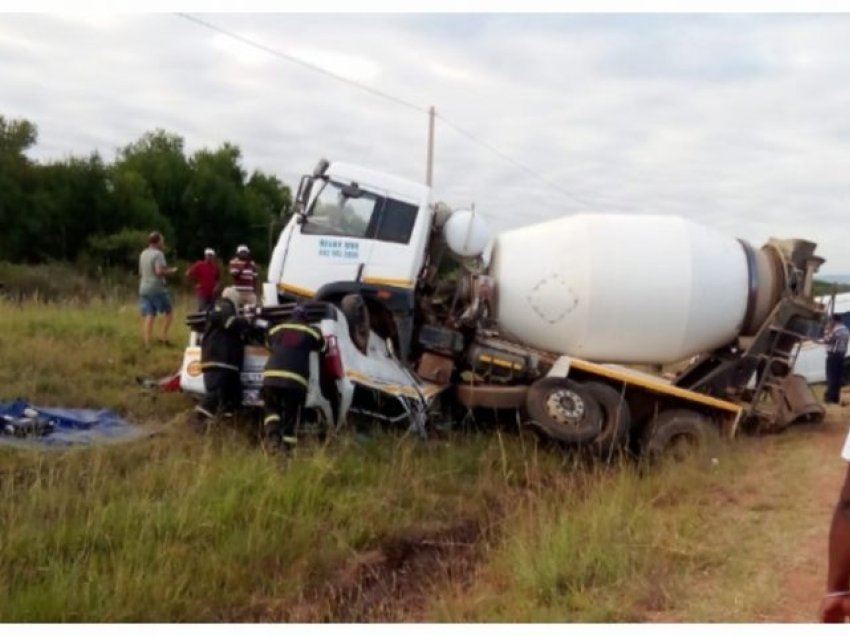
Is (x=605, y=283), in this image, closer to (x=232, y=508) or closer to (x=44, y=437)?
(x=232, y=508)

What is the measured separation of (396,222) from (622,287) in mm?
2326

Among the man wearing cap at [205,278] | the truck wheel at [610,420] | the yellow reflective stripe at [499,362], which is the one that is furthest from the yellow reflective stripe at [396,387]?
the man wearing cap at [205,278]

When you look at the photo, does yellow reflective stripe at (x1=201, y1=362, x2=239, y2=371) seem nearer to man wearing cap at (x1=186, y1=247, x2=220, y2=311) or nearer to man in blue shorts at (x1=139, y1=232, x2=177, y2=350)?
man in blue shorts at (x1=139, y1=232, x2=177, y2=350)

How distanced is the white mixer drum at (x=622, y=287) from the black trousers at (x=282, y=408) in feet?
8.47

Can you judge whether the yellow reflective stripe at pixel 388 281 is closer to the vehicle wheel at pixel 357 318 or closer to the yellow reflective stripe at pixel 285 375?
the vehicle wheel at pixel 357 318

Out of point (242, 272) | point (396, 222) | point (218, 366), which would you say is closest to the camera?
point (218, 366)

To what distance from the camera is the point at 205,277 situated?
13469mm

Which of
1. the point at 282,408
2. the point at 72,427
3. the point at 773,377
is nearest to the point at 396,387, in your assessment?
the point at 282,408

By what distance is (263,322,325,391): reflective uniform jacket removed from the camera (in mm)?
8141

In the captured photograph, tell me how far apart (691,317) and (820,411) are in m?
1.62

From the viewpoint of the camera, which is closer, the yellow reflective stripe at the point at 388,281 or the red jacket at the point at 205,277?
the yellow reflective stripe at the point at 388,281

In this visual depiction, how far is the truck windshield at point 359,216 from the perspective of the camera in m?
9.61

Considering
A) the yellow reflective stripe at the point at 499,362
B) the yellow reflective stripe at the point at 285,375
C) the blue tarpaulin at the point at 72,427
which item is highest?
the yellow reflective stripe at the point at 499,362

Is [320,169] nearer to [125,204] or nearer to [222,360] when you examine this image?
[222,360]
